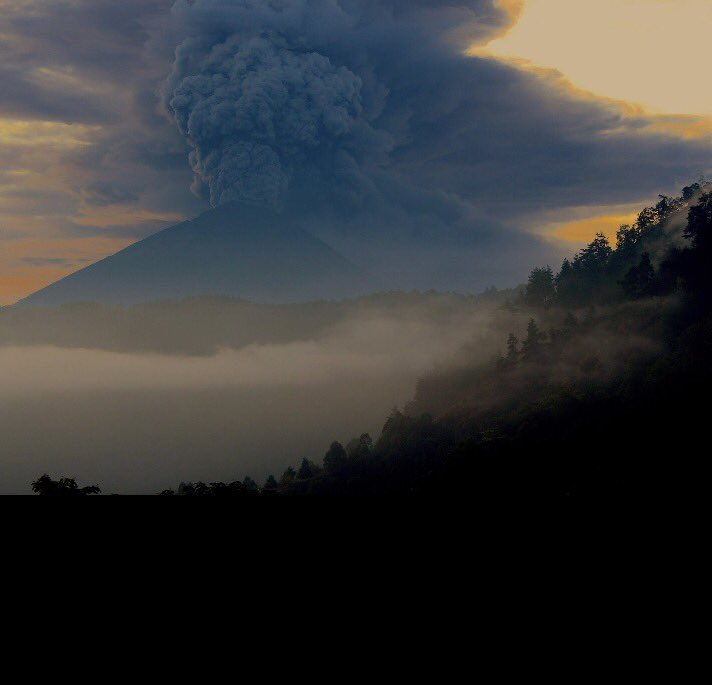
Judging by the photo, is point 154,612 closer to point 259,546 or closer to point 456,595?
point 259,546

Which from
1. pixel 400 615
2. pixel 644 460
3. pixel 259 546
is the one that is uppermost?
pixel 259 546

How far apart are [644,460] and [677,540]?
6147 inches

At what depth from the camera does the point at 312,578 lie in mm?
16078

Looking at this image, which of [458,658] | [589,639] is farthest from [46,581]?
[589,639]

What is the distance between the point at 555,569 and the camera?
17281 mm

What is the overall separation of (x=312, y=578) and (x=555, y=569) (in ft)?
19.0

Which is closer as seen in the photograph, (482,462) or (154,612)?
(154,612)

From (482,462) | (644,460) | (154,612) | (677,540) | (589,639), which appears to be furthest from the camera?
(482,462)

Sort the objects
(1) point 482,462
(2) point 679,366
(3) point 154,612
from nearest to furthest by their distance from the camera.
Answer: (3) point 154,612, (1) point 482,462, (2) point 679,366

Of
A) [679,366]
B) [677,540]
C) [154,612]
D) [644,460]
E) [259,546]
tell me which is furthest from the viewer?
[679,366]

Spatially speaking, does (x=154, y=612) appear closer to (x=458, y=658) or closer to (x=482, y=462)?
(x=458, y=658)

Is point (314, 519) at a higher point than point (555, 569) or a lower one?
higher

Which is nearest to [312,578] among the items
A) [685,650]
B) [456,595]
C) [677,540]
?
[456,595]

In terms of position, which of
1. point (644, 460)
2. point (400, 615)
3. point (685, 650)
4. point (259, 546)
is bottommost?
point (644, 460)
